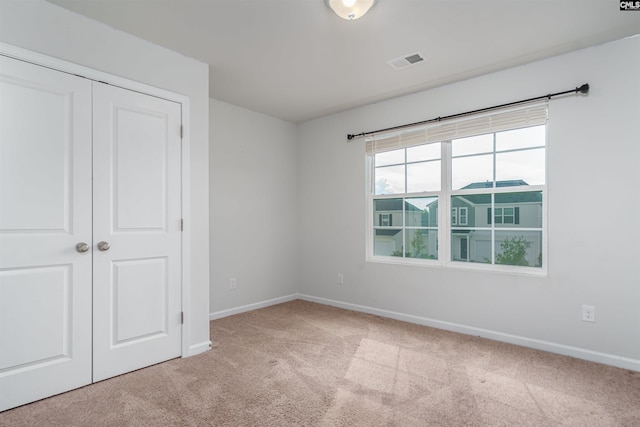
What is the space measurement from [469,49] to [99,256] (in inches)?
127

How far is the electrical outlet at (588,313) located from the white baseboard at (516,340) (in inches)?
9.7

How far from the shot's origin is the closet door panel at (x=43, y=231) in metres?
2.00

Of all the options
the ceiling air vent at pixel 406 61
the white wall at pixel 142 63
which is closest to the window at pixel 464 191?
the ceiling air vent at pixel 406 61

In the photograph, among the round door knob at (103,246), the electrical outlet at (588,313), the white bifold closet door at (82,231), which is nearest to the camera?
the white bifold closet door at (82,231)

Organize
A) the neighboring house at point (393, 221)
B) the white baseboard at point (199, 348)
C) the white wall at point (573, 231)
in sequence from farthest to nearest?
the neighboring house at point (393, 221)
the white baseboard at point (199, 348)
the white wall at point (573, 231)

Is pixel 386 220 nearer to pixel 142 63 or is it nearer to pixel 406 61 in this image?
pixel 406 61

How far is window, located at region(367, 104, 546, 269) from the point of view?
3.01m

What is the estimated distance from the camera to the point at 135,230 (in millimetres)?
2525

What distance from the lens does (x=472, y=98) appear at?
10.8 feet

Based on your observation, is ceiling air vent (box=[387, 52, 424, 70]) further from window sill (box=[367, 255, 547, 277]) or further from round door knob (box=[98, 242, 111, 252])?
round door knob (box=[98, 242, 111, 252])

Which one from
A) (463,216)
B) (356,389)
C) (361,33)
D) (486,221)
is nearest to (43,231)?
(356,389)

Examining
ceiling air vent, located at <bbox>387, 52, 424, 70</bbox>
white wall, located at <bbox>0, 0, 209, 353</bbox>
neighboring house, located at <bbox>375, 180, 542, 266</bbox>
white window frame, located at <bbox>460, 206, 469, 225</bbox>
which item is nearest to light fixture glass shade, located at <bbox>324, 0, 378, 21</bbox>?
ceiling air vent, located at <bbox>387, 52, 424, 70</bbox>

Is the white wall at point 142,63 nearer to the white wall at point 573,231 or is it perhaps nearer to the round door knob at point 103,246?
the round door knob at point 103,246

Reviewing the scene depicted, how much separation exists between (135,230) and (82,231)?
33 centimetres
